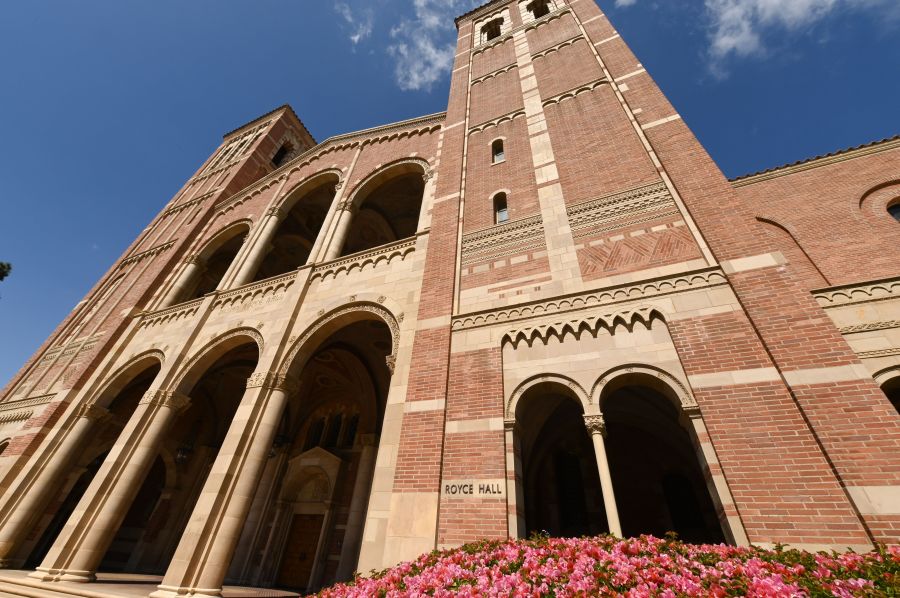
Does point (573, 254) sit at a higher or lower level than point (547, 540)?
higher

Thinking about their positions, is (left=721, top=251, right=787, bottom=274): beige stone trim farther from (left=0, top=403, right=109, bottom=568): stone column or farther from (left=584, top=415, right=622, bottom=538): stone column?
(left=0, top=403, right=109, bottom=568): stone column

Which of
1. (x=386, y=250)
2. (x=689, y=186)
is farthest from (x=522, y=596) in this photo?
(x=386, y=250)

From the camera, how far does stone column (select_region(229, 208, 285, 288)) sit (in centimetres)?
1219

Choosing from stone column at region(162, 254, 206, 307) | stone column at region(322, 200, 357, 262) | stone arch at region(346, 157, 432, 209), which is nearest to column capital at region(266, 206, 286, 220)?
stone column at region(322, 200, 357, 262)

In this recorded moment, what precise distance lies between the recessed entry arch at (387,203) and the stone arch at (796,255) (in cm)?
927

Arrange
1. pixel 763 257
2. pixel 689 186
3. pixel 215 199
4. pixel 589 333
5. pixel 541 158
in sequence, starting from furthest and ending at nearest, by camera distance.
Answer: pixel 215 199 → pixel 541 158 → pixel 689 186 → pixel 589 333 → pixel 763 257

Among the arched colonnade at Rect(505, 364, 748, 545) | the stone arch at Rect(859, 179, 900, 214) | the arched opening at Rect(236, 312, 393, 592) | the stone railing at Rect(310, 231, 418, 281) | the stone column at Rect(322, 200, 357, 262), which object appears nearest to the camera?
the arched colonnade at Rect(505, 364, 748, 545)

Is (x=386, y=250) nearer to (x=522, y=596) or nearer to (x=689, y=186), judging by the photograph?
(x=689, y=186)

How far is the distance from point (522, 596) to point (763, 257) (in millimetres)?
5729

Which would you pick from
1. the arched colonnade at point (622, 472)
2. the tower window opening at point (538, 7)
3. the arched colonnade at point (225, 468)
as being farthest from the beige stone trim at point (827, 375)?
the tower window opening at point (538, 7)

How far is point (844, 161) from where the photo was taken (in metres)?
9.80

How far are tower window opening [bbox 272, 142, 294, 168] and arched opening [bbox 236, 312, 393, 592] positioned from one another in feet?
54.3

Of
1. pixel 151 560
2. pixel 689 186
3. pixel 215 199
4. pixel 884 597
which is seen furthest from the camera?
pixel 215 199

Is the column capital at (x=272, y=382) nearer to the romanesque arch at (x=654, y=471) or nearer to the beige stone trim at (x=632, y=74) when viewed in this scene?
the romanesque arch at (x=654, y=471)
